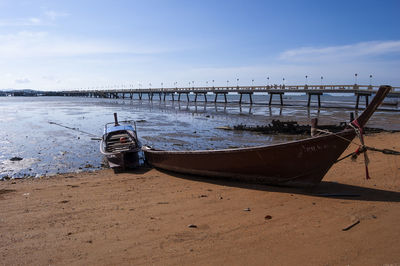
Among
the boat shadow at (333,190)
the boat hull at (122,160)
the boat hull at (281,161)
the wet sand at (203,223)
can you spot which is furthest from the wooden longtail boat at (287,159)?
the boat hull at (122,160)

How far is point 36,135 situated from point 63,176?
1197cm

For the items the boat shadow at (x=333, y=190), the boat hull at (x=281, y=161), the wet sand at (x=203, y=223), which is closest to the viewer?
the wet sand at (x=203, y=223)

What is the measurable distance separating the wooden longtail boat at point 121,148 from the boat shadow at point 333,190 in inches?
160

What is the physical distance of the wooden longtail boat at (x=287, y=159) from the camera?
6.72 meters

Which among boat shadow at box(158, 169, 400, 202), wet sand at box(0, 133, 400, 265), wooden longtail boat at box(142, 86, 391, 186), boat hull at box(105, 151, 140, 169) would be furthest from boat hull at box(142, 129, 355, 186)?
boat hull at box(105, 151, 140, 169)

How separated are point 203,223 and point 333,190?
12.6 feet

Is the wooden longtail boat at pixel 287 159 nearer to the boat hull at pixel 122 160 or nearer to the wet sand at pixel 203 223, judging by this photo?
the wet sand at pixel 203 223

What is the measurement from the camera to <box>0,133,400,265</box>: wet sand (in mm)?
4387

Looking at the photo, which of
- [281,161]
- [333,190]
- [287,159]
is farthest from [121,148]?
[333,190]

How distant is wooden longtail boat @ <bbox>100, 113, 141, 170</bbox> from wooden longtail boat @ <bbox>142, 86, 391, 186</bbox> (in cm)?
352

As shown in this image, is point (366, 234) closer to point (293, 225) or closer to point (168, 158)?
point (293, 225)

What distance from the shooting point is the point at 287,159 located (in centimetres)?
729

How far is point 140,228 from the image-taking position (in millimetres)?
5449

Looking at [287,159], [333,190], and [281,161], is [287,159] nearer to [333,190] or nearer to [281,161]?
[281,161]
